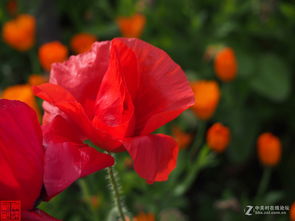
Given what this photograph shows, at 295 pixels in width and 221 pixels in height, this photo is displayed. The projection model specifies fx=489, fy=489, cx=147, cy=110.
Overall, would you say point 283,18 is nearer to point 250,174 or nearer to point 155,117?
point 250,174

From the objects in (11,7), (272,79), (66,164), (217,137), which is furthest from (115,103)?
(11,7)

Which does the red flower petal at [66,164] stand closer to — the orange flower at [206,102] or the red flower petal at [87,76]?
the red flower petal at [87,76]

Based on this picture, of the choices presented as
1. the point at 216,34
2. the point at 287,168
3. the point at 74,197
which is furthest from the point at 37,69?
the point at 287,168

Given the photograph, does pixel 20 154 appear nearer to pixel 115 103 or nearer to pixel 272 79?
pixel 115 103

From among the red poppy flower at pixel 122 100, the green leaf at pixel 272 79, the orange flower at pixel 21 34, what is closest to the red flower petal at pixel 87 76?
the red poppy flower at pixel 122 100

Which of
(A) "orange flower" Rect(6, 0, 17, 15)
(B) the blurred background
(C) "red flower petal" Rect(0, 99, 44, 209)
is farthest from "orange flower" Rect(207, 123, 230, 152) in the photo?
(A) "orange flower" Rect(6, 0, 17, 15)
